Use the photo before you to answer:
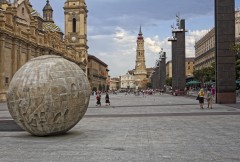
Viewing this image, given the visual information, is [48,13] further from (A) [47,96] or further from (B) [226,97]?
(A) [47,96]

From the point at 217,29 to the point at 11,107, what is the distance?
26.0 metres

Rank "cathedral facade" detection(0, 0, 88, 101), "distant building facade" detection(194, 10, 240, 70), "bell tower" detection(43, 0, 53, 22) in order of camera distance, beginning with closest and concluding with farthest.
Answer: "cathedral facade" detection(0, 0, 88, 101) < "bell tower" detection(43, 0, 53, 22) < "distant building facade" detection(194, 10, 240, 70)

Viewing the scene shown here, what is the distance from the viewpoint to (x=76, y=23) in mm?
116688

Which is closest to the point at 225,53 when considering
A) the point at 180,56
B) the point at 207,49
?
the point at 180,56

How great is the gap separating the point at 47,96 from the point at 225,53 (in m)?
25.4

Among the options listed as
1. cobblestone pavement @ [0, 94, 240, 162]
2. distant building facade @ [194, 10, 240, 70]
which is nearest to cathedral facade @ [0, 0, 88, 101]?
cobblestone pavement @ [0, 94, 240, 162]

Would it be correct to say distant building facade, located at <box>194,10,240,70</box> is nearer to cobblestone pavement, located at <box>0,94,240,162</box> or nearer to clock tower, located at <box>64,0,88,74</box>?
clock tower, located at <box>64,0,88,74</box>

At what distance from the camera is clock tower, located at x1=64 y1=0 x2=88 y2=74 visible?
381 ft

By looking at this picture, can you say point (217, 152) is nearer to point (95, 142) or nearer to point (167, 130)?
point (95, 142)

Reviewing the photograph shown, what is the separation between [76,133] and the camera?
1339 centimetres

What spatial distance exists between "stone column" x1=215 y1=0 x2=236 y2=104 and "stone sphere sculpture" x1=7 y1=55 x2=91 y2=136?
23.3 m

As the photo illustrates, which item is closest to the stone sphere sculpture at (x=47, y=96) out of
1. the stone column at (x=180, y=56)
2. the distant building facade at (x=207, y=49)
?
the stone column at (x=180, y=56)

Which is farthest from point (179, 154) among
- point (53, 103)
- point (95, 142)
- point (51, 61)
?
point (51, 61)

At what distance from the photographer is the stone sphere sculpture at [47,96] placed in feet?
38.1
